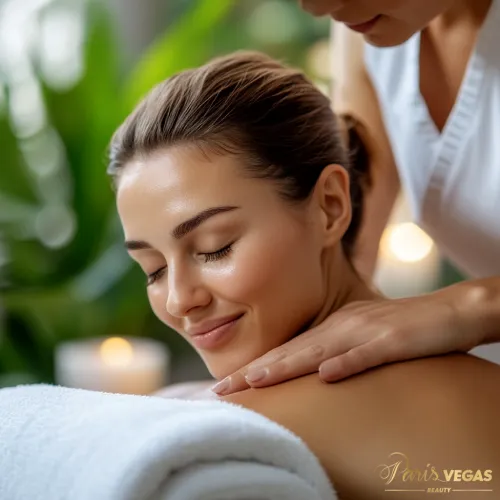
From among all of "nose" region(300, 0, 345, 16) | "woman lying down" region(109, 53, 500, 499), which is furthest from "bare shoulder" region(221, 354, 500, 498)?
"nose" region(300, 0, 345, 16)

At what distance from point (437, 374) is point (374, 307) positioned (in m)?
0.11

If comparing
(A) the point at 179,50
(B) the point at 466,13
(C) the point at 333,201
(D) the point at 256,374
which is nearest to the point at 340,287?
(C) the point at 333,201

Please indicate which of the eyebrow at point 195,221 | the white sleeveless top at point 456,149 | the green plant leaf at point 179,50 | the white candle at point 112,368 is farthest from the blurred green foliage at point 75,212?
the eyebrow at point 195,221

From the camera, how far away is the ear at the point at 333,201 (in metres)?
0.90

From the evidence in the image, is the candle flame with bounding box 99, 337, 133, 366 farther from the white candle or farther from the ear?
the ear

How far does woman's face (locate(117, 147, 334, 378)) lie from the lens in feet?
2.66

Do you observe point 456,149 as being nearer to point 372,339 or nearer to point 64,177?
point 372,339

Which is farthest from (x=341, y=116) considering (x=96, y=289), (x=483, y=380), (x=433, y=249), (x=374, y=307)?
(x=433, y=249)

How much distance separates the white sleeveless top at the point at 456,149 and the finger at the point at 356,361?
392 millimetres

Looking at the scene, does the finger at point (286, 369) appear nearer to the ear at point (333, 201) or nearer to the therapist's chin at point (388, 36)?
the ear at point (333, 201)

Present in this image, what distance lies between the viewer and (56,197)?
2033 mm

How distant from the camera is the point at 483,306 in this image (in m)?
0.85

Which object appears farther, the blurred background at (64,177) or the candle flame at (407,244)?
the candle flame at (407,244)

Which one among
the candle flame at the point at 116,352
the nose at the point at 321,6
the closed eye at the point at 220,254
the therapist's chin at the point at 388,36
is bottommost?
the candle flame at the point at 116,352
